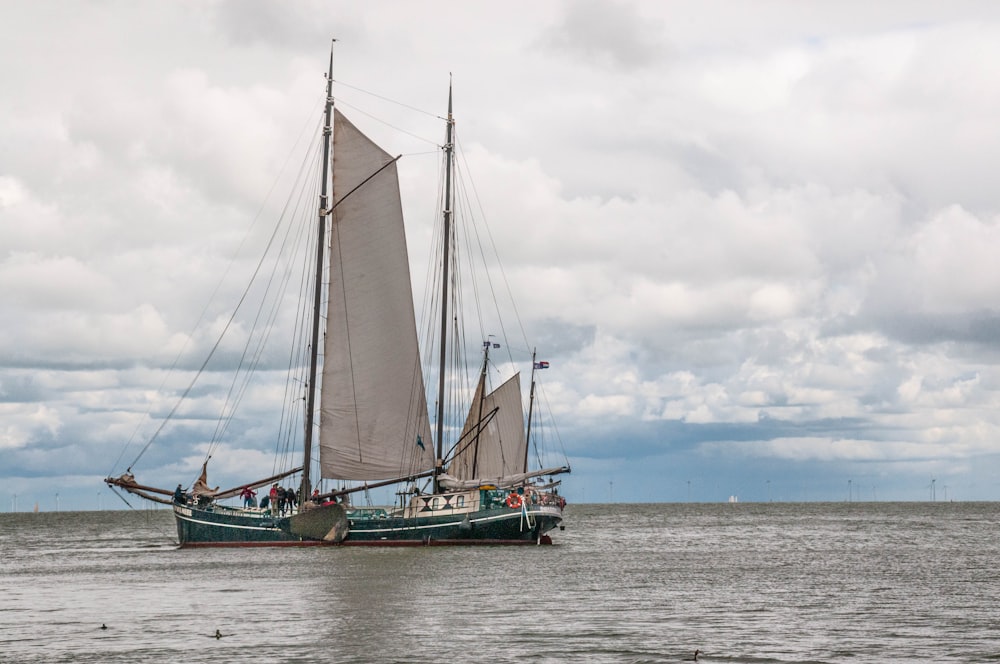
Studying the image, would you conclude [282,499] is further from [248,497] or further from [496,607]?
[496,607]

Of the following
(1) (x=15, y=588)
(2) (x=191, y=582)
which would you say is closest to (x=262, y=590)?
(2) (x=191, y=582)

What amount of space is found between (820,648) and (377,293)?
52.4m

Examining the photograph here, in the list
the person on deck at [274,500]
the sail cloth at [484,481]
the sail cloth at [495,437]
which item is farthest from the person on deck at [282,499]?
the sail cloth at [495,437]

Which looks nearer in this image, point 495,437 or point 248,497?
point 248,497

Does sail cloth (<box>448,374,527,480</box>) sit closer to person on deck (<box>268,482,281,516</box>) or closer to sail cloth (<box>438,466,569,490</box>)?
sail cloth (<box>438,466,569,490</box>)

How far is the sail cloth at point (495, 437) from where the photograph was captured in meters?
106

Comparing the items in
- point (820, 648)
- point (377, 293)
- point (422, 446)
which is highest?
point (377, 293)

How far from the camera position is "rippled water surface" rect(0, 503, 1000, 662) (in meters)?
36.4

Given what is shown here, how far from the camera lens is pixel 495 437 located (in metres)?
109

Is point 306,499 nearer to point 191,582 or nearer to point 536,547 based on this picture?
point 536,547

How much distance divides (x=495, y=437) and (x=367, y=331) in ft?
89.8

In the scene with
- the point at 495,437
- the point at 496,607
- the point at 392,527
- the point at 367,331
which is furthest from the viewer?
the point at 495,437

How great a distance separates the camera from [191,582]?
60.4m

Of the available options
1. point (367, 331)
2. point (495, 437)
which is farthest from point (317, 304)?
point (495, 437)
